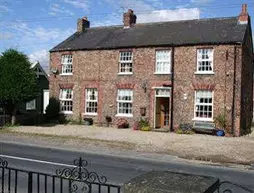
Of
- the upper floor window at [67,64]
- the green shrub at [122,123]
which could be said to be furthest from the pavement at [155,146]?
the upper floor window at [67,64]

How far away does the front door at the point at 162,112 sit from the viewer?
92.7 feet

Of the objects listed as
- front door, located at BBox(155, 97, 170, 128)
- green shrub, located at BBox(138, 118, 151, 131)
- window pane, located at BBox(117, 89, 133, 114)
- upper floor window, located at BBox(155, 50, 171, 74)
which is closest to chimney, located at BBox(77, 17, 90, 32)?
window pane, located at BBox(117, 89, 133, 114)

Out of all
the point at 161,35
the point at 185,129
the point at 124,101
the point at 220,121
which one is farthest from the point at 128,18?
the point at 220,121

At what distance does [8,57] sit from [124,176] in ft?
64.4

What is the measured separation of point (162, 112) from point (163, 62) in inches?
152

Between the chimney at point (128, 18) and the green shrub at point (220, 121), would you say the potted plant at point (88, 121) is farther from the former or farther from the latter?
the green shrub at point (220, 121)

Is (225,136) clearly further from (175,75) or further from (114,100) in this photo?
(114,100)

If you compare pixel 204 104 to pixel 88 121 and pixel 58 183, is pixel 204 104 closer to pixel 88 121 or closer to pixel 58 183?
pixel 88 121

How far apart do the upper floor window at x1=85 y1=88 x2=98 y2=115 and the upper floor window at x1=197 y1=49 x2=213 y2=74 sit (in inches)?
351

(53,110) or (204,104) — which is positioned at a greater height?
(204,104)

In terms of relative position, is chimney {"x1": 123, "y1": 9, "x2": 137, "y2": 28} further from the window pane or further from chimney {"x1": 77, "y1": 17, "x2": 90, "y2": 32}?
the window pane

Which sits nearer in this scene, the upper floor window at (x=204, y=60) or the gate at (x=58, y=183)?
the gate at (x=58, y=183)

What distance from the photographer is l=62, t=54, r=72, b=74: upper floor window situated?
32188 millimetres

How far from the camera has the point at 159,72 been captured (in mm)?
27938
